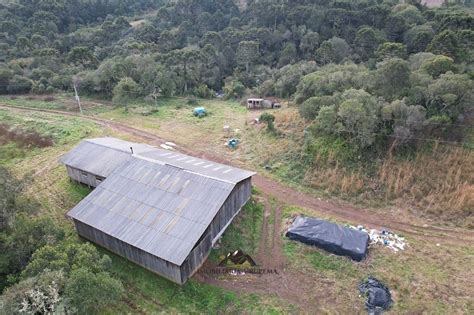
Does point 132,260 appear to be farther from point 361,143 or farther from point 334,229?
point 361,143

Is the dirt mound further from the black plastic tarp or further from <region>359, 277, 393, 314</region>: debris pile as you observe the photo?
<region>359, 277, 393, 314</region>: debris pile

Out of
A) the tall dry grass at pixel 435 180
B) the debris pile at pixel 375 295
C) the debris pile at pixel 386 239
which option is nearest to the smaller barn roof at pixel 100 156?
the debris pile at pixel 386 239

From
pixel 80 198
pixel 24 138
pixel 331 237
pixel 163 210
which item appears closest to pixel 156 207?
pixel 163 210

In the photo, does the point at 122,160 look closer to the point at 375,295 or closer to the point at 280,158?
the point at 280,158

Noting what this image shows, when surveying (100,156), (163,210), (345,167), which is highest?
(100,156)

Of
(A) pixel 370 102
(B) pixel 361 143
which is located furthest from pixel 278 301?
(A) pixel 370 102

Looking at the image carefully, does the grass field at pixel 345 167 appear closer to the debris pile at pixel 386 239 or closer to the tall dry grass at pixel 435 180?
the tall dry grass at pixel 435 180

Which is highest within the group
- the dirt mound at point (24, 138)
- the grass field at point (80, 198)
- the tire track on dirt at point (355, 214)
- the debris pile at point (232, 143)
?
the debris pile at point (232, 143)
